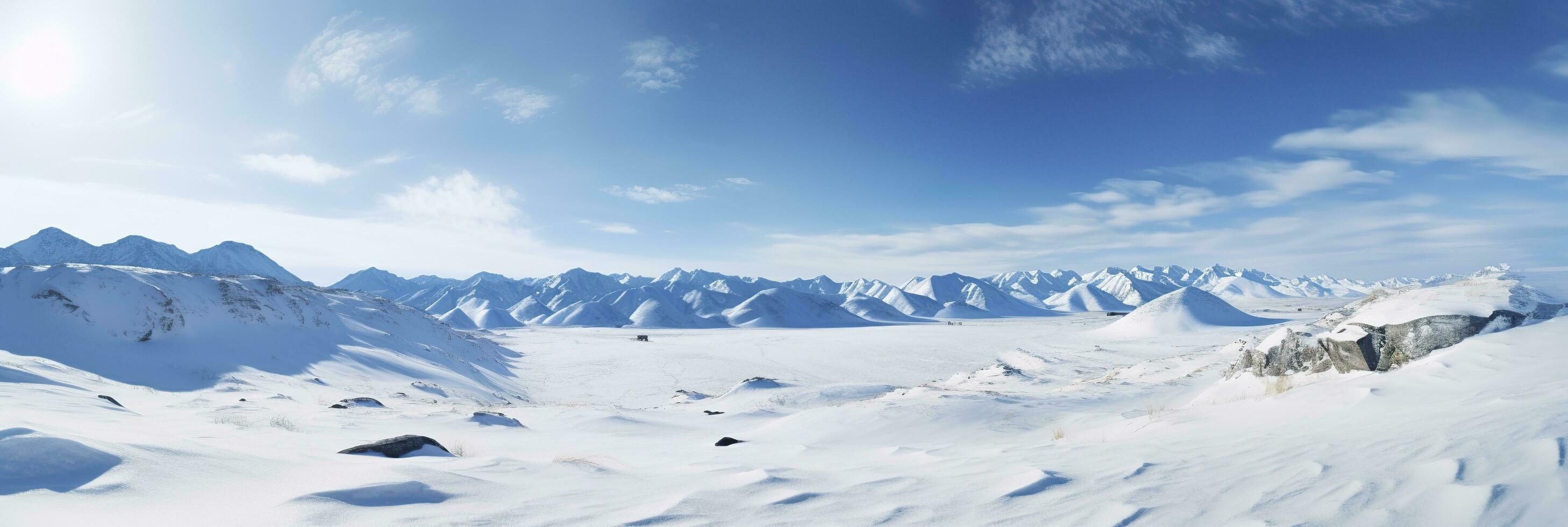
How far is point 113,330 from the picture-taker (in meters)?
19.0

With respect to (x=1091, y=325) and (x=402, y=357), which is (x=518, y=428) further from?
(x=1091, y=325)

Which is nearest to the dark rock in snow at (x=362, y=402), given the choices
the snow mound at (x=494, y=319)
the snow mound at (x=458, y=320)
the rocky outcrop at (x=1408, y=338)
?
the rocky outcrop at (x=1408, y=338)

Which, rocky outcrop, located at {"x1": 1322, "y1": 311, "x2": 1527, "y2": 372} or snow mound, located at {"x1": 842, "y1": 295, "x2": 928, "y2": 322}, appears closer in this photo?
rocky outcrop, located at {"x1": 1322, "y1": 311, "x2": 1527, "y2": 372}

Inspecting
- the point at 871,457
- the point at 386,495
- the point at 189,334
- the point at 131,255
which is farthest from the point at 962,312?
the point at 131,255

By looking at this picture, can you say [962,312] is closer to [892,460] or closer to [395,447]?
[892,460]

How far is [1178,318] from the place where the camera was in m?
61.9

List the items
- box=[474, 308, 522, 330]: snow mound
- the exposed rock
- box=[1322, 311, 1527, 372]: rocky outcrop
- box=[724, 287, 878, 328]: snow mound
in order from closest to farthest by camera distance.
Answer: box=[1322, 311, 1527, 372]: rocky outcrop
the exposed rock
box=[724, 287, 878, 328]: snow mound
box=[474, 308, 522, 330]: snow mound

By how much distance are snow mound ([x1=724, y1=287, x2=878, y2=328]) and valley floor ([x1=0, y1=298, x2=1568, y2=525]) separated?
116 metres

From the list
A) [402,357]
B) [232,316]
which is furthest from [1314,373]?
[232,316]

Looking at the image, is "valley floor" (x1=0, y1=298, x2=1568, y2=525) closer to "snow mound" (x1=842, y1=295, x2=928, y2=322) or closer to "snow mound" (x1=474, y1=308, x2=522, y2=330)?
"snow mound" (x1=474, y1=308, x2=522, y2=330)

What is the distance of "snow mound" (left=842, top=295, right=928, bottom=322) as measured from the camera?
158m

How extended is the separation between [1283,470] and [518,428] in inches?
388

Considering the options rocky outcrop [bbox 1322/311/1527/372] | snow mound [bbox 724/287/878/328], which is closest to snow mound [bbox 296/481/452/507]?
rocky outcrop [bbox 1322/311/1527/372]

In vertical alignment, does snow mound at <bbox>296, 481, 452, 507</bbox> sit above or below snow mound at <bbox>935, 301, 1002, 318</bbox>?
above
